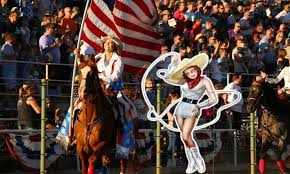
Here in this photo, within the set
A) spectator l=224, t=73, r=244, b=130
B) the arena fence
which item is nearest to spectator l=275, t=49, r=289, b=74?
the arena fence

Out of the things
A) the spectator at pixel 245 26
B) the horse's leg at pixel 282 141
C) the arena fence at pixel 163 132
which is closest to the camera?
the arena fence at pixel 163 132

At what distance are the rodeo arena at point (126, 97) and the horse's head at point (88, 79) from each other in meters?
0.02

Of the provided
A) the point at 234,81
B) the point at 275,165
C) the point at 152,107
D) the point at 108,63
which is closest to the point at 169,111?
the point at 152,107

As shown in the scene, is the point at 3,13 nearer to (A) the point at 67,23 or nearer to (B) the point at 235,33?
(A) the point at 67,23

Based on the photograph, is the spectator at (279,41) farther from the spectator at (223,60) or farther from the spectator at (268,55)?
the spectator at (223,60)

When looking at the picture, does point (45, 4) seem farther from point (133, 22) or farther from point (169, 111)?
point (169, 111)

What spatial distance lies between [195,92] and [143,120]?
2.94 metres

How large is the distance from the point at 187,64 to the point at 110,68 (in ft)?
4.62

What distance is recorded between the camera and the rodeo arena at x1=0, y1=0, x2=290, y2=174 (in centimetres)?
1645

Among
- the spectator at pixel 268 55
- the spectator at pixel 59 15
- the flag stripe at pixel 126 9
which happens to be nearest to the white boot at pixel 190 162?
the flag stripe at pixel 126 9

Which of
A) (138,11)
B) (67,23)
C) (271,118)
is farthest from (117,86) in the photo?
(67,23)

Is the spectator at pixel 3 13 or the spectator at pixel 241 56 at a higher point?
the spectator at pixel 3 13

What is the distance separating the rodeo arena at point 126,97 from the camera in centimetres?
1645

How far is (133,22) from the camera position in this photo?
19234 mm
